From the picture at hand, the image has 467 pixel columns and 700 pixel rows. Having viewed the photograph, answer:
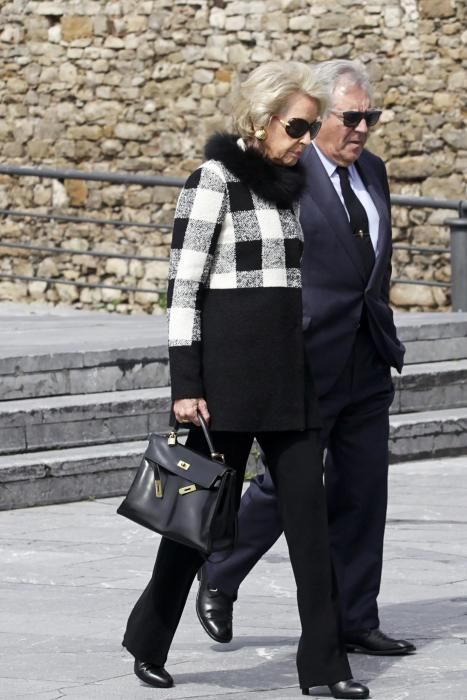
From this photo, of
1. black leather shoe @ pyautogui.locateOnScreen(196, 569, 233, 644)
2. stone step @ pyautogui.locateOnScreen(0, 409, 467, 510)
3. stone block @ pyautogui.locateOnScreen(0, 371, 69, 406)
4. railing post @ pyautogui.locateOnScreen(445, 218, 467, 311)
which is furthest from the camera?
railing post @ pyautogui.locateOnScreen(445, 218, 467, 311)

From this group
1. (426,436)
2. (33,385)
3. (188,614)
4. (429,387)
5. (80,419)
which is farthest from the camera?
(429,387)

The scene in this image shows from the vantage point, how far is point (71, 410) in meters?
7.55

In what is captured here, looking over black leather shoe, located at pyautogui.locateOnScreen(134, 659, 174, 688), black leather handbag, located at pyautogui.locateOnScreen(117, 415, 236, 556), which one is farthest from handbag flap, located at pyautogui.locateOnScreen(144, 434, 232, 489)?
black leather shoe, located at pyautogui.locateOnScreen(134, 659, 174, 688)

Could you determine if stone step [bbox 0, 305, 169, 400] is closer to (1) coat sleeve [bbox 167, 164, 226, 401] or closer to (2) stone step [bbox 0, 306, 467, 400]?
(2) stone step [bbox 0, 306, 467, 400]

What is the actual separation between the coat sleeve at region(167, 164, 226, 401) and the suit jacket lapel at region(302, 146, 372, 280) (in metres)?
0.56

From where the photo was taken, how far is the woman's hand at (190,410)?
433 cm

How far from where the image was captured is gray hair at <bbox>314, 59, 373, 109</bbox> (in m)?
4.91

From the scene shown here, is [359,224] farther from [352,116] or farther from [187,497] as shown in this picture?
[187,497]

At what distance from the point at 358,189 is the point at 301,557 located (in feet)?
3.76

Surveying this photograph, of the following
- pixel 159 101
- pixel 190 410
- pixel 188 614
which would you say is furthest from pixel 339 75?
pixel 159 101

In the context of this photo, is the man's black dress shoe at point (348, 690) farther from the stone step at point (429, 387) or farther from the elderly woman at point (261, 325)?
the stone step at point (429, 387)

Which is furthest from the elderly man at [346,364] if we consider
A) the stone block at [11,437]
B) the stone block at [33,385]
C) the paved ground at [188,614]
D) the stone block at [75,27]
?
the stone block at [75,27]

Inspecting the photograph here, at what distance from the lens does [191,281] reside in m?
4.34

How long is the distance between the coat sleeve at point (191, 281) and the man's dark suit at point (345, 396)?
0.53m
